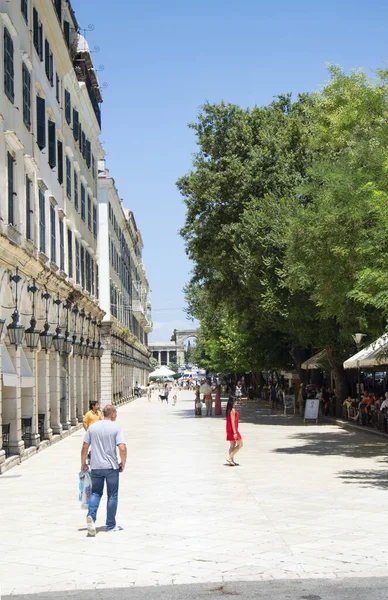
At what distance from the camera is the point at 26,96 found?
78.6 feet

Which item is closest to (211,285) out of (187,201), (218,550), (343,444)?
(187,201)

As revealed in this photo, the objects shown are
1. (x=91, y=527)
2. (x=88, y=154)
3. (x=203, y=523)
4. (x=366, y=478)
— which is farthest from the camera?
(x=88, y=154)

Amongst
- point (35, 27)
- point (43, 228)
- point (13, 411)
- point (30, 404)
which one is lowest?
point (13, 411)

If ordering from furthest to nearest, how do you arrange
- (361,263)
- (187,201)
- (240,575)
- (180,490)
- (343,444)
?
(187,201) < (343,444) < (361,263) < (180,490) < (240,575)

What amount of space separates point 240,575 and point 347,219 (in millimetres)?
14742

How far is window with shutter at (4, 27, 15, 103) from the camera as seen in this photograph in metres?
20.8

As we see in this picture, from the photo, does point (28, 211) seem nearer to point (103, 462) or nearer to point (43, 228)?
point (43, 228)

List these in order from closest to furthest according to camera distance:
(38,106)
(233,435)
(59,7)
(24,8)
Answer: (233,435) → (24,8) → (38,106) → (59,7)

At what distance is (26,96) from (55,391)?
Answer: 35.7ft

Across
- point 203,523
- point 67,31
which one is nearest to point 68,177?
point 67,31

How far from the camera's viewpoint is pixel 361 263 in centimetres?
2125

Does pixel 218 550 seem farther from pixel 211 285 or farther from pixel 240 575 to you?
pixel 211 285

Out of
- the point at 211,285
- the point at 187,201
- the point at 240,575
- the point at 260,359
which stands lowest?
the point at 240,575

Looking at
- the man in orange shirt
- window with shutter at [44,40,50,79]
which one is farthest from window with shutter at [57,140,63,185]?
the man in orange shirt
